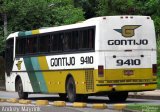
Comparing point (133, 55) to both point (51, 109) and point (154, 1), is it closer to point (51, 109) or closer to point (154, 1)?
point (51, 109)

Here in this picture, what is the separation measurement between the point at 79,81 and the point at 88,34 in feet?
6.43

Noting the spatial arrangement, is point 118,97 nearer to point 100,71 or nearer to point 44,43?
point 100,71

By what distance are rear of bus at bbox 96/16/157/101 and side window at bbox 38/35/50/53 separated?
14.3ft

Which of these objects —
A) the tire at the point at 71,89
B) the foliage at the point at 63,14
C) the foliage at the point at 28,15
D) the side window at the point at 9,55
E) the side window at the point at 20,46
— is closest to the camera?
the tire at the point at 71,89

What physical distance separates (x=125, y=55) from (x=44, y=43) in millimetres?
5147

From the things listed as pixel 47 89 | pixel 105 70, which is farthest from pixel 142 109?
pixel 47 89

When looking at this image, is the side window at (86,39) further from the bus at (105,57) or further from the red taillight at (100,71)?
the red taillight at (100,71)

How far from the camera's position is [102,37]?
24.4m

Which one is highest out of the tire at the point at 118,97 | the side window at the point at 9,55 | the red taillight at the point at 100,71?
the side window at the point at 9,55

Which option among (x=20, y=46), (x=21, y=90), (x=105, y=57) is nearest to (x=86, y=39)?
(x=105, y=57)

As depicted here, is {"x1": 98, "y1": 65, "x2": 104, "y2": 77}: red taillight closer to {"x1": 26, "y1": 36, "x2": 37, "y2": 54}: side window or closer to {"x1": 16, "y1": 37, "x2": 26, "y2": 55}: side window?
{"x1": 26, "y1": 36, "x2": 37, "y2": 54}: side window

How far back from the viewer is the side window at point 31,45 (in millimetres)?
29372

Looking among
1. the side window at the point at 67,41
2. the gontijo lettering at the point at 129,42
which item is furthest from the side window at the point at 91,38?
the side window at the point at 67,41

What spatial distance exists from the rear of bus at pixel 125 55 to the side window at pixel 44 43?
4357 millimetres
